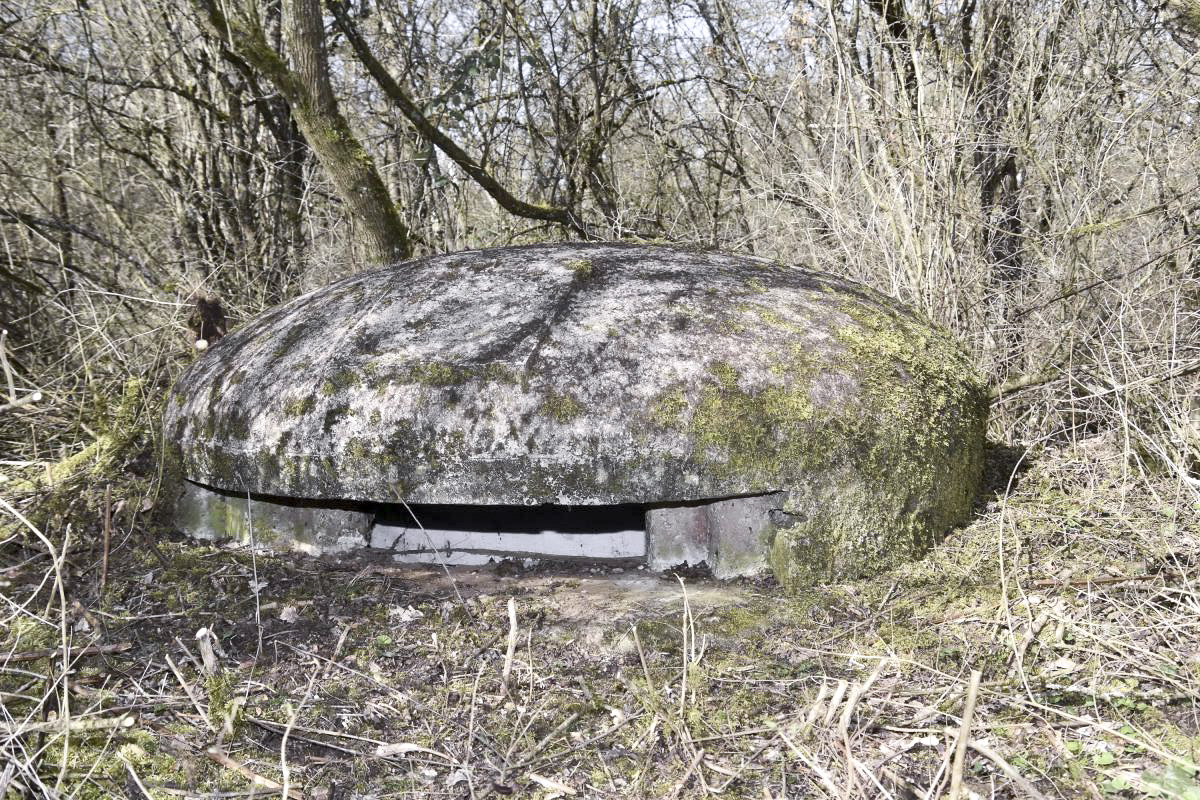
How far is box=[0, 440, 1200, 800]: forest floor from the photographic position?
5.74 feet

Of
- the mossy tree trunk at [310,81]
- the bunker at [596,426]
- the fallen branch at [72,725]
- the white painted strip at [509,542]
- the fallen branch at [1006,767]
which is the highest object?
the mossy tree trunk at [310,81]

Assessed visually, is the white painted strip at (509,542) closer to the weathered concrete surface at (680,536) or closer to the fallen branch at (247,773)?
the weathered concrete surface at (680,536)

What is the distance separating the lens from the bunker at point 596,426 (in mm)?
2436

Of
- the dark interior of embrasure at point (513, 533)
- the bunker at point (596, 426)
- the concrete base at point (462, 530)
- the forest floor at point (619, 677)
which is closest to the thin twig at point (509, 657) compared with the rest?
the forest floor at point (619, 677)

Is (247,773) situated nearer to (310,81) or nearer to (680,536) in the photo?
(680,536)

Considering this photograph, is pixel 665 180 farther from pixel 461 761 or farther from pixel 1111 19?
pixel 461 761

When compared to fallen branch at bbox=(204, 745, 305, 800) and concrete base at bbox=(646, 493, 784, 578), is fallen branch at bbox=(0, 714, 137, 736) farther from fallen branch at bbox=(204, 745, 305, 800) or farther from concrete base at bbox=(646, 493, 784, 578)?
concrete base at bbox=(646, 493, 784, 578)

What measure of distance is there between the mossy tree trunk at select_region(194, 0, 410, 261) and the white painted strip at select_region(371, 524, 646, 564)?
7.39ft

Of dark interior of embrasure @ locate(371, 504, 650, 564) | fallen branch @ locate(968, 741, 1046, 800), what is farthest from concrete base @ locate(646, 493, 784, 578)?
fallen branch @ locate(968, 741, 1046, 800)

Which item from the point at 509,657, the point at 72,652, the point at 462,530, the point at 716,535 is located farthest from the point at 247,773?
the point at 716,535

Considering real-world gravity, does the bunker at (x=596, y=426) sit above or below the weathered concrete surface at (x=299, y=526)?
above

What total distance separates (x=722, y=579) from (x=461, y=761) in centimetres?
99

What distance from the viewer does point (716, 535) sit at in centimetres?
258

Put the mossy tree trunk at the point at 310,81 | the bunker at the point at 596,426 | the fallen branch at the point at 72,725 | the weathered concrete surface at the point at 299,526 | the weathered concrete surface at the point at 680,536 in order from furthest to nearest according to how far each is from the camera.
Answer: the mossy tree trunk at the point at 310,81, the weathered concrete surface at the point at 299,526, the weathered concrete surface at the point at 680,536, the bunker at the point at 596,426, the fallen branch at the point at 72,725
